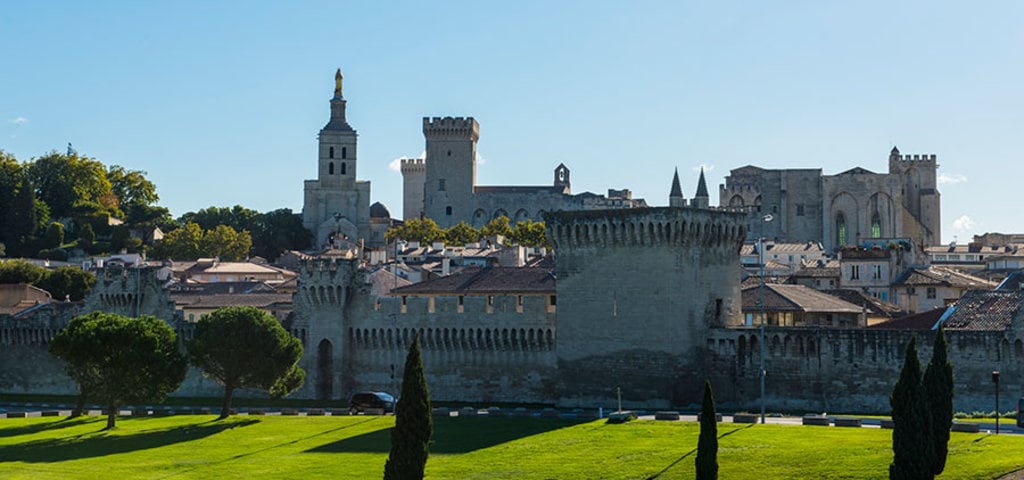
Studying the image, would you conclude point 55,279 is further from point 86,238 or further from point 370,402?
point 370,402

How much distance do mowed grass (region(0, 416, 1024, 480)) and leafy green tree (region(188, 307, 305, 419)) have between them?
15.8ft

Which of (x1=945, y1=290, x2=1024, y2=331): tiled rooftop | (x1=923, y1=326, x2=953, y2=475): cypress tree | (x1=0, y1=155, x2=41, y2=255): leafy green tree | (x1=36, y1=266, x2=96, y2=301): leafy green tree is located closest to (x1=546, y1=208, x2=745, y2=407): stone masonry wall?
(x1=945, y1=290, x2=1024, y2=331): tiled rooftop

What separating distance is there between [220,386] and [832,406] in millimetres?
39222

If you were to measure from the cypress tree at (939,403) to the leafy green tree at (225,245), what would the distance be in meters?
132

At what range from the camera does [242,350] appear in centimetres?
8331

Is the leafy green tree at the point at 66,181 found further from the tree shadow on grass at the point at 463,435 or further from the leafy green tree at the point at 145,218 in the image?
the tree shadow on grass at the point at 463,435

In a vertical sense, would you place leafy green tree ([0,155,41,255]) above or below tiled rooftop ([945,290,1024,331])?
above

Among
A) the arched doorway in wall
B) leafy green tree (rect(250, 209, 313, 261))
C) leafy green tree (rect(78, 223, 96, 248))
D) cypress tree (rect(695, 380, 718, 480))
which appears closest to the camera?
cypress tree (rect(695, 380, 718, 480))

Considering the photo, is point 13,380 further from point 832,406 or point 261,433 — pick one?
point 832,406

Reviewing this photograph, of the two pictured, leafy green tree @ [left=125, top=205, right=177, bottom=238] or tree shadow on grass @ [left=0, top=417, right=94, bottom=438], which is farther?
leafy green tree @ [left=125, top=205, right=177, bottom=238]

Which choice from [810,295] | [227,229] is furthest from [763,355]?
[227,229]

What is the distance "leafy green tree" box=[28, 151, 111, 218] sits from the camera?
190 meters

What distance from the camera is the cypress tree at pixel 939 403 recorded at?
5181cm

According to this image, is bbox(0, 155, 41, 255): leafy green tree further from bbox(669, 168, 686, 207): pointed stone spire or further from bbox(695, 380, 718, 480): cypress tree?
bbox(695, 380, 718, 480): cypress tree
